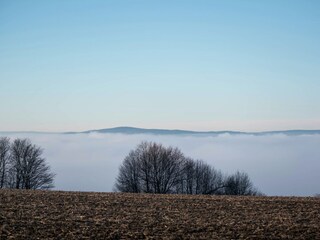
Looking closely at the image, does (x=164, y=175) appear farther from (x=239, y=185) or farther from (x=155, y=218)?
(x=155, y=218)

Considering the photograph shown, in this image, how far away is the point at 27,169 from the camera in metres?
91.2

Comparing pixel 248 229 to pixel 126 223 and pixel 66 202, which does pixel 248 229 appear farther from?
pixel 66 202

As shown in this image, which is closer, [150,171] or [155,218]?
[155,218]

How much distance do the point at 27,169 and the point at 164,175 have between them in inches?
1033

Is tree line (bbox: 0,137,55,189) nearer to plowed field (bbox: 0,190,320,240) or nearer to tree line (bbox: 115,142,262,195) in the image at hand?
tree line (bbox: 115,142,262,195)

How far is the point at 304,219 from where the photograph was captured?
2048 cm

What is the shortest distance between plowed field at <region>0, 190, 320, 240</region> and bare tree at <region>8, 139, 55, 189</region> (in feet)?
208

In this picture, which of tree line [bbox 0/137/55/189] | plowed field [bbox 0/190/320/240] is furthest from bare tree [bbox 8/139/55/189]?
Result: plowed field [bbox 0/190/320/240]

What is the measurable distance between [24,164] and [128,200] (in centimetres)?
7009

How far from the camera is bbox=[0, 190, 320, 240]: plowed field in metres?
17.2

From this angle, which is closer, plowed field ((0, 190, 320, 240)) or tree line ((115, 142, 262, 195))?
plowed field ((0, 190, 320, 240))

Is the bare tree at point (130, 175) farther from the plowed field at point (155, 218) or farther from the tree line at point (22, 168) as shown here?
the plowed field at point (155, 218)

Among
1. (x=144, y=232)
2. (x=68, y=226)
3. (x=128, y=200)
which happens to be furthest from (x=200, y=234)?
(x=128, y=200)

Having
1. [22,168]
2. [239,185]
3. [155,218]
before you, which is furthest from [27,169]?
[155,218]
